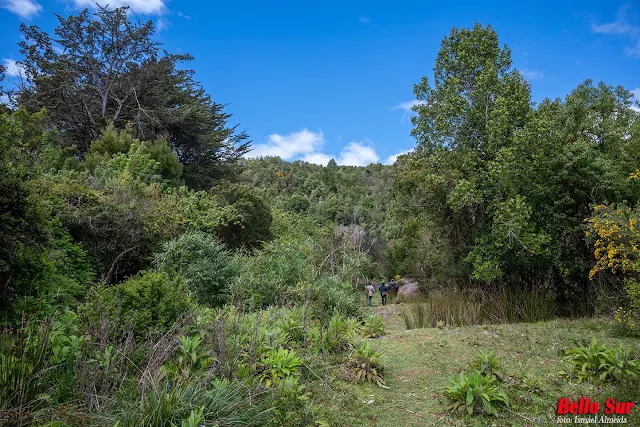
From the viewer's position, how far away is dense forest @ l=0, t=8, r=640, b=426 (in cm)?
349

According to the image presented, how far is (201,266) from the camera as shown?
337 inches

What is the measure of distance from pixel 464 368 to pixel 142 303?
4.15 meters

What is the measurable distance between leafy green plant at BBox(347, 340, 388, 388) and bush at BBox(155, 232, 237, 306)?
161 inches

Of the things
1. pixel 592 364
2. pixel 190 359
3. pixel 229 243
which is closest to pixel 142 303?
pixel 190 359

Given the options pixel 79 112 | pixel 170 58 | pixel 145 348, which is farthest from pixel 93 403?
pixel 170 58

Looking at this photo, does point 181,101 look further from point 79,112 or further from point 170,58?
A: point 79,112

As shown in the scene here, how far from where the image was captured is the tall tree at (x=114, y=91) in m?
17.8

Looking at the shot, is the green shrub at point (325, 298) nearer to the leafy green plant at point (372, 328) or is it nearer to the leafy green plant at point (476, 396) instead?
→ the leafy green plant at point (372, 328)

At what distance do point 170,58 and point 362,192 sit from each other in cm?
2466

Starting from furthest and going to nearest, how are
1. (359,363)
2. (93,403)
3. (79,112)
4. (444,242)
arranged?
(79,112) → (444,242) → (359,363) → (93,403)

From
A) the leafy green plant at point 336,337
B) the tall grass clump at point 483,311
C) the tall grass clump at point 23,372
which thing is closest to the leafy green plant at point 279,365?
the leafy green plant at point 336,337

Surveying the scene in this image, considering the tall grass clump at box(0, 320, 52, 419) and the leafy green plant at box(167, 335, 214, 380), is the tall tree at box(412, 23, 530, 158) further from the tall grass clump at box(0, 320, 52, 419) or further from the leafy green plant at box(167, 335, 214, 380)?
the tall grass clump at box(0, 320, 52, 419)

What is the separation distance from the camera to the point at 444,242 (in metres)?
12.3

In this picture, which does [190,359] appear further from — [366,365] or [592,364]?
[592,364]
